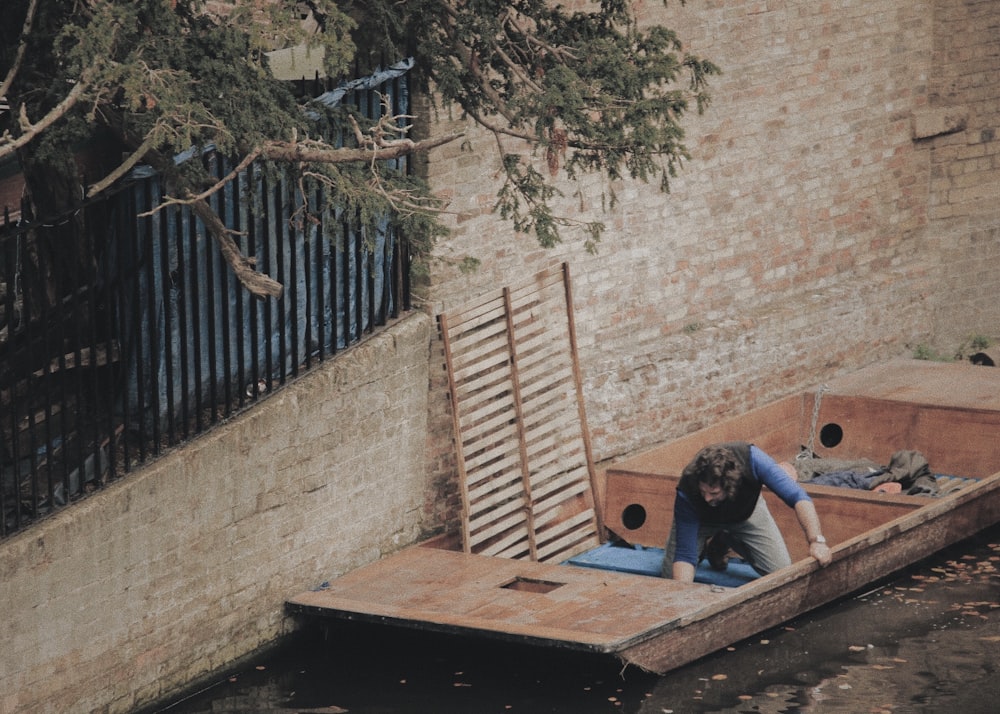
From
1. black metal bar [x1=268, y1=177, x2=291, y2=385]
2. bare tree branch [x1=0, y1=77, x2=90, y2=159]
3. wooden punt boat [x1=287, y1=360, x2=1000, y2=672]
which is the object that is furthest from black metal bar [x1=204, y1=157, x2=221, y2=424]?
bare tree branch [x1=0, y1=77, x2=90, y2=159]

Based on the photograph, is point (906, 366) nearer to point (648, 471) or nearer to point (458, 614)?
point (648, 471)

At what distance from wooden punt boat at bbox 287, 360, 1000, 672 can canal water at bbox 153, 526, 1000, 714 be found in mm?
193

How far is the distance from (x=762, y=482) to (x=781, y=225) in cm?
394

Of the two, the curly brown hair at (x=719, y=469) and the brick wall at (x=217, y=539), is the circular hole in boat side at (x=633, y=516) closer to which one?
the brick wall at (x=217, y=539)

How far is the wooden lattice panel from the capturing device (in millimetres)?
10945

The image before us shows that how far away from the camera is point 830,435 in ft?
44.5

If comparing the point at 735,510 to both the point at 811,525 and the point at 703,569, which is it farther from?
the point at 703,569

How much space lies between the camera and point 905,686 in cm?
932

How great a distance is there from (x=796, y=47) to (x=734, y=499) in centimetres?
468

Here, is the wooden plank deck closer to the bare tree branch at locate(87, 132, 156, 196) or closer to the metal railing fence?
the metal railing fence

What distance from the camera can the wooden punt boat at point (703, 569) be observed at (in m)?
9.45

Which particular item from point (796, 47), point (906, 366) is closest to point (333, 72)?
point (796, 47)

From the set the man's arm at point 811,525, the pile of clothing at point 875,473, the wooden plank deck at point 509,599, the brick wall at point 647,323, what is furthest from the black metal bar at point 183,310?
the pile of clothing at point 875,473

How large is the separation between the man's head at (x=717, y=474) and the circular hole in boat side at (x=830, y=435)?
349cm
